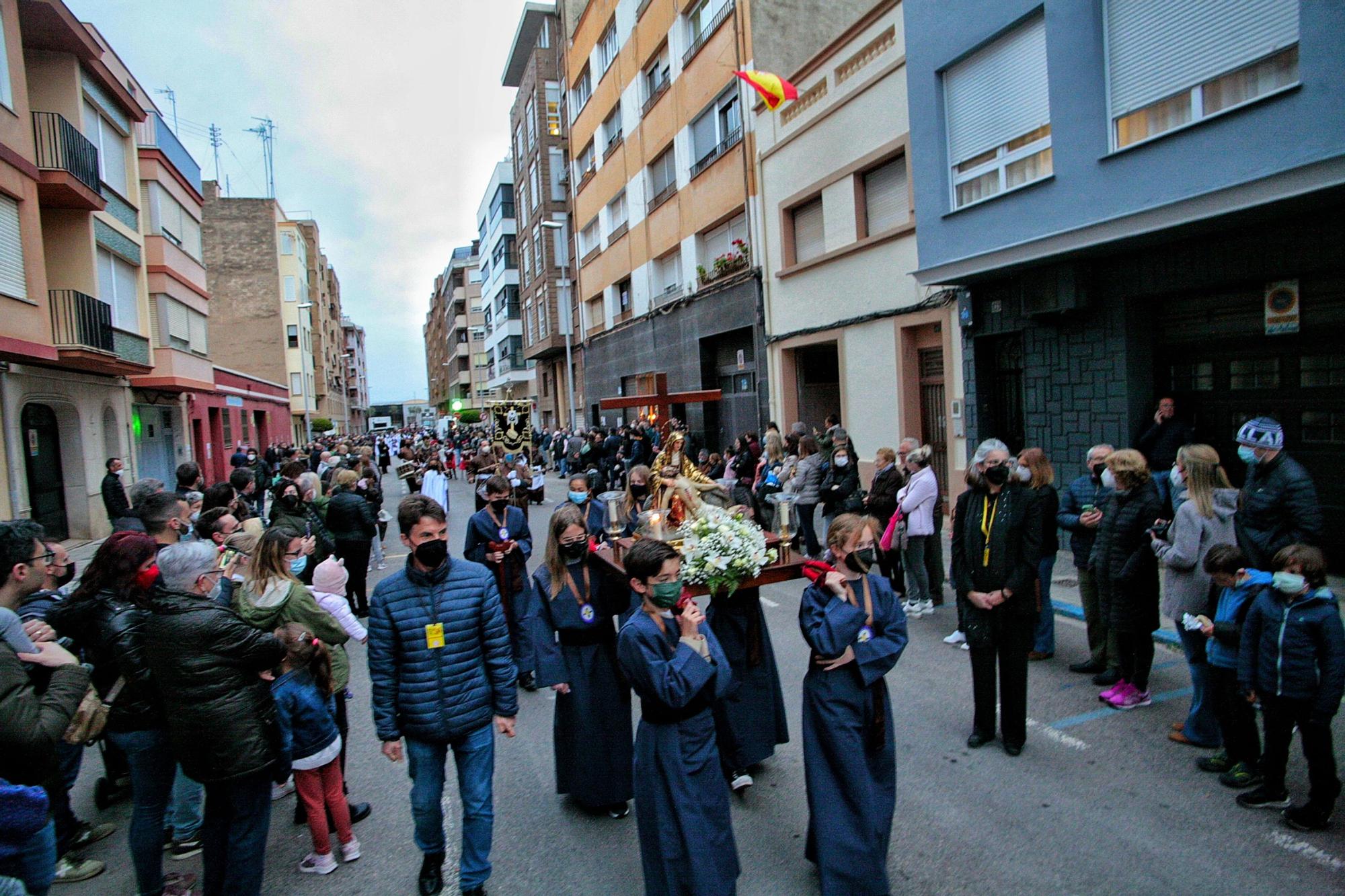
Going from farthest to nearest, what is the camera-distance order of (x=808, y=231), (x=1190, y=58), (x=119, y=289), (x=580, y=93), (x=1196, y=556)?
(x=580, y=93)
(x=119, y=289)
(x=808, y=231)
(x=1190, y=58)
(x=1196, y=556)

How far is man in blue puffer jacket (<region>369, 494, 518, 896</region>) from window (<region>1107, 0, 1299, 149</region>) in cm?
860

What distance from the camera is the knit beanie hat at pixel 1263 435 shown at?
4.97 meters

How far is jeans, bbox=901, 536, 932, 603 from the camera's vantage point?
26.8 feet

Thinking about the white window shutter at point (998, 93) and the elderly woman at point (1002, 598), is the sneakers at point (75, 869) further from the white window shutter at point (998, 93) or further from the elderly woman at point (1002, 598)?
the white window shutter at point (998, 93)

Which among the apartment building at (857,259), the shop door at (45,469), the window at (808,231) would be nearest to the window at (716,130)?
Result: the apartment building at (857,259)

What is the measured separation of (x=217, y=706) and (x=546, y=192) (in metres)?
37.6

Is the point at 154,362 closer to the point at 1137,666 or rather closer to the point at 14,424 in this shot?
the point at 14,424

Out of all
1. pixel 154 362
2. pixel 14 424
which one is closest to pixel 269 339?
pixel 154 362

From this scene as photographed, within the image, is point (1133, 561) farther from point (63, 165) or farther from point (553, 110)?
point (553, 110)

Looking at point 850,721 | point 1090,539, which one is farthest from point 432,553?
point 1090,539

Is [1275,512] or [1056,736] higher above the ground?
[1275,512]

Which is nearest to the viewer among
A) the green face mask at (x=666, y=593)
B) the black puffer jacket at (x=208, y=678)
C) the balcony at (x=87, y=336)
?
the black puffer jacket at (x=208, y=678)

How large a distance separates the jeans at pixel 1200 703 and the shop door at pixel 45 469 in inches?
745

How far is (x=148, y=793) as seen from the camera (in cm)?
364
